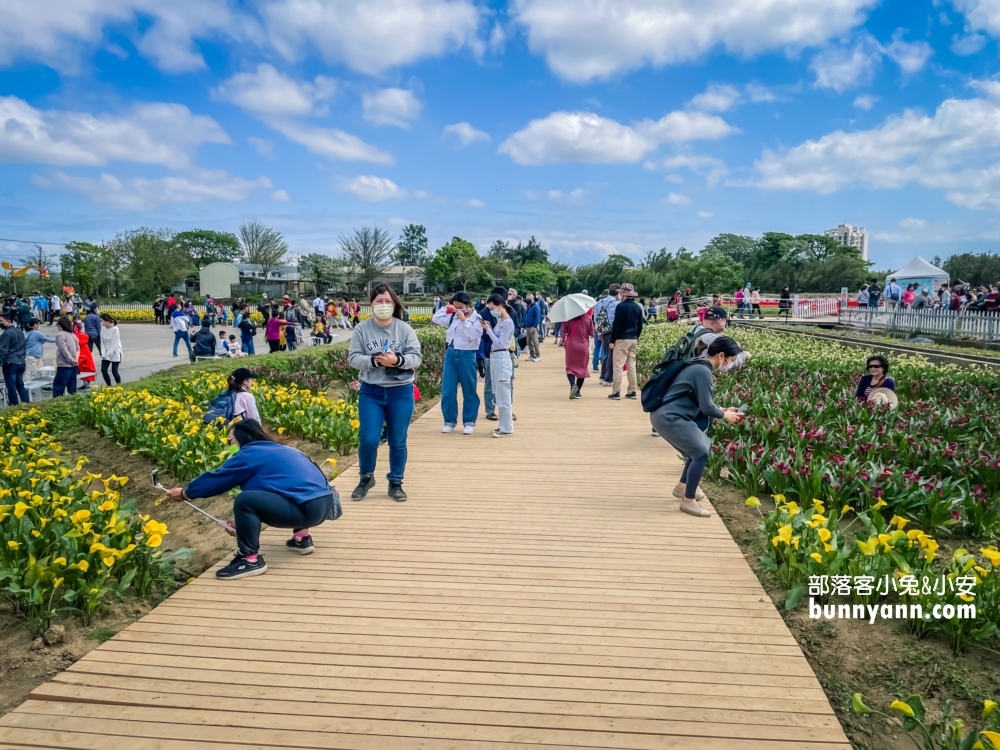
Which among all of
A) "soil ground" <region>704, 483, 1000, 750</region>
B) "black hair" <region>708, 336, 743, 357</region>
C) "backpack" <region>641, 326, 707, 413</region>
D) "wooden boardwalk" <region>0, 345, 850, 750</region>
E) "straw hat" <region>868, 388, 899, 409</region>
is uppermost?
"black hair" <region>708, 336, 743, 357</region>

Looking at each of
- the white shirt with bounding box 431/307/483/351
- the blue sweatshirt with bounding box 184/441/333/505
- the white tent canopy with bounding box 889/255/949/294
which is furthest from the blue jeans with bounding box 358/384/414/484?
the white tent canopy with bounding box 889/255/949/294

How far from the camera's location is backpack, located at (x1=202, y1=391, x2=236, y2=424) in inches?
268

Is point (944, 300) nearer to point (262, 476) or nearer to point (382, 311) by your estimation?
point (382, 311)

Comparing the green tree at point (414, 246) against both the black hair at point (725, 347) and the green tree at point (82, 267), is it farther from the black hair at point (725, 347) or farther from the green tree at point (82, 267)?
the black hair at point (725, 347)

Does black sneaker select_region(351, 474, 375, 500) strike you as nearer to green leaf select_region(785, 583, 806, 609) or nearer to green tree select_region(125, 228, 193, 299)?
green leaf select_region(785, 583, 806, 609)

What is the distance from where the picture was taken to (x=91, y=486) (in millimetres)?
7297

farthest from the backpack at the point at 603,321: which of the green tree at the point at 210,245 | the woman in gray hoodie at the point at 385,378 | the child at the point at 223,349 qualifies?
the green tree at the point at 210,245

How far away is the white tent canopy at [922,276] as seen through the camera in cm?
3400

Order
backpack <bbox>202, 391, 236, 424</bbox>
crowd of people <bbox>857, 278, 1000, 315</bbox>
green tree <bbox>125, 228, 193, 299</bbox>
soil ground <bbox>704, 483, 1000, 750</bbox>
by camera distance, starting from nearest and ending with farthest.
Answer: soil ground <bbox>704, 483, 1000, 750</bbox> < backpack <bbox>202, 391, 236, 424</bbox> < crowd of people <bbox>857, 278, 1000, 315</bbox> < green tree <bbox>125, 228, 193, 299</bbox>

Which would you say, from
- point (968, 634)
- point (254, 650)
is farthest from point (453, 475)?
point (968, 634)

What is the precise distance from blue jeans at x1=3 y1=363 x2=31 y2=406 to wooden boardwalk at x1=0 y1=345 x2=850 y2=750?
8587 mm

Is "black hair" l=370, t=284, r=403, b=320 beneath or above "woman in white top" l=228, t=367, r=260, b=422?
above

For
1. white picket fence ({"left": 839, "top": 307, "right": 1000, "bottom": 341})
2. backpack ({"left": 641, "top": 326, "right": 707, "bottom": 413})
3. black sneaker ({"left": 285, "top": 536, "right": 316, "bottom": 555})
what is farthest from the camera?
white picket fence ({"left": 839, "top": 307, "right": 1000, "bottom": 341})

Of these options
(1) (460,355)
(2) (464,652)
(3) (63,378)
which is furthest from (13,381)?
(2) (464,652)
